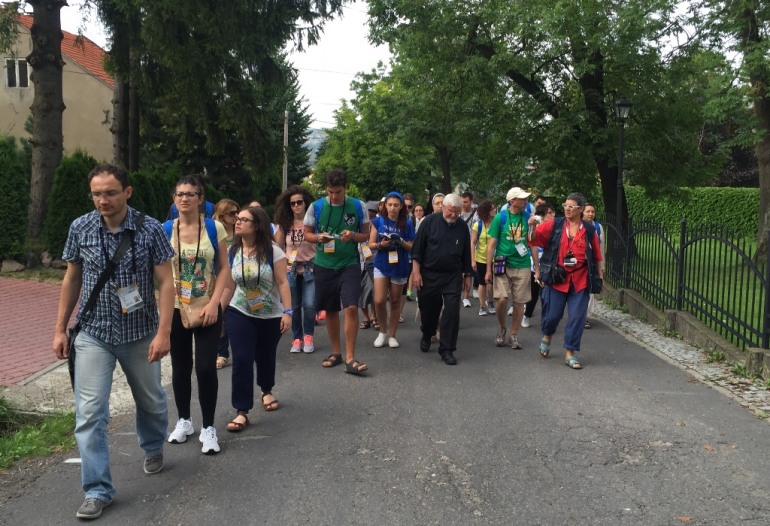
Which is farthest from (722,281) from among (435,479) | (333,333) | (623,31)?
(623,31)

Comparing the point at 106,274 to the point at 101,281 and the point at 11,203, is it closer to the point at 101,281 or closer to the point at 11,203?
the point at 101,281

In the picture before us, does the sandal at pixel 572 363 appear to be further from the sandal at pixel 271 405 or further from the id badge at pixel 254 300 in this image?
the id badge at pixel 254 300

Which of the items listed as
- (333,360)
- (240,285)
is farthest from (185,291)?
(333,360)

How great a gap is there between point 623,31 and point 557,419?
42.0ft

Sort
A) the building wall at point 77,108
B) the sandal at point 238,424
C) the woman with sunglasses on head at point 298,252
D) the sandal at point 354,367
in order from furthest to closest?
the building wall at point 77,108 → the woman with sunglasses on head at point 298,252 → the sandal at point 354,367 → the sandal at point 238,424

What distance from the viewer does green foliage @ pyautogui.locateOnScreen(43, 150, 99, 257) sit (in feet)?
48.0

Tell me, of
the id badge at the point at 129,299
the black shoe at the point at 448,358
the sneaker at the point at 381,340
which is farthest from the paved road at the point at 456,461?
the sneaker at the point at 381,340

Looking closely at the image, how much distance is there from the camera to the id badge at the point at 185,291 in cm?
486

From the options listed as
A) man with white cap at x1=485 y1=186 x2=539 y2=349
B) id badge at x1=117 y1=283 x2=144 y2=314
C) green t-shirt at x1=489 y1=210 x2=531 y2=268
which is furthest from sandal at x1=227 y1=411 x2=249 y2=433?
green t-shirt at x1=489 y1=210 x2=531 y2=268

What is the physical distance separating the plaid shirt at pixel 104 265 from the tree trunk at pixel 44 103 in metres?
12.3

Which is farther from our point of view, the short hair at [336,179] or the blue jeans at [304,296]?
the blue jeans at [304,296]

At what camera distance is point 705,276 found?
895cm

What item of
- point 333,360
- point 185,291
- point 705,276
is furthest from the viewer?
point 705,276

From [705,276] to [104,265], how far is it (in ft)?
23.7
